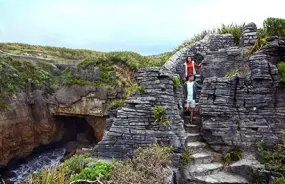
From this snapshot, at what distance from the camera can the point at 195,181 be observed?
6.45m

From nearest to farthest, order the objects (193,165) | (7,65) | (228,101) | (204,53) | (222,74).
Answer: (193,165) < (228,101) < (222,74) < (204,53) < (7,65)

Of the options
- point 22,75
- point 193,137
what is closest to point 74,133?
point 22,75

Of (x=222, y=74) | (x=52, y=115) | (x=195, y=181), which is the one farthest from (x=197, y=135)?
(x=52, y=115)

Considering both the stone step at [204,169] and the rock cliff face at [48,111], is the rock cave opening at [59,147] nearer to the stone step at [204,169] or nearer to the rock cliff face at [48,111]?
the rock cliff face at [48,111]

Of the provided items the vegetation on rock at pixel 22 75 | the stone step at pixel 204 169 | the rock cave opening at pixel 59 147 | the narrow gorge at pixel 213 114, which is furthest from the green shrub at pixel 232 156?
the vegetation on rock at pixel 22 75

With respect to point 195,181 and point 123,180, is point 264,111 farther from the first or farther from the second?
point 123,180

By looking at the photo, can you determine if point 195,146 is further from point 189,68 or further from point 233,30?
point 233,30

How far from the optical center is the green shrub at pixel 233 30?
401 inches

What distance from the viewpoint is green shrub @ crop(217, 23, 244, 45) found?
10180 millimetres

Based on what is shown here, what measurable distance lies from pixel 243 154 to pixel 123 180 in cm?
339

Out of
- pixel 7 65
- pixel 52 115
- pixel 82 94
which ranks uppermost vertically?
pixel 7 65

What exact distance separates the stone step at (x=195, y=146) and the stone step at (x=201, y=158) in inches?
4.8

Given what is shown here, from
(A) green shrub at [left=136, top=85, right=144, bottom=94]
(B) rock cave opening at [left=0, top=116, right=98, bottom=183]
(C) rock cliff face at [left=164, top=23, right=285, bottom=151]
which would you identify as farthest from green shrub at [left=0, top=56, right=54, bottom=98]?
(C) rock cliff face at [left=164, top=23, right=285, bottom=151]

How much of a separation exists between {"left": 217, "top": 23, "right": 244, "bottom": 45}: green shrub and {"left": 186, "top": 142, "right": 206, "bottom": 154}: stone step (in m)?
4.31
